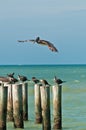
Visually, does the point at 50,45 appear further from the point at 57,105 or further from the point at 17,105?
the point at 17,105

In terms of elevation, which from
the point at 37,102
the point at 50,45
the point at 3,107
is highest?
the point at 50,45

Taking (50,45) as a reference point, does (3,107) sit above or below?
below

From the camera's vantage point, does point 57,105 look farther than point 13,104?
No

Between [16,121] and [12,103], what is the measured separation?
1392mm

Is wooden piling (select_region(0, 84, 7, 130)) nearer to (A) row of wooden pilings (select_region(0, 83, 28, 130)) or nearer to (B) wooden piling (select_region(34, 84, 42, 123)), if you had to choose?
(A) row of wooden pilings (select_region(0, 83, 28, 130))

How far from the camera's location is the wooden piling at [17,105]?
23.0m

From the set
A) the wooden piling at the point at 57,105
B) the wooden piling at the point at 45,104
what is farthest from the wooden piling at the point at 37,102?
the wooden piling at the point at 45,104

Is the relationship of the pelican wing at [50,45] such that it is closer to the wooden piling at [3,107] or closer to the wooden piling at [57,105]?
the wooden piling at [3,107]

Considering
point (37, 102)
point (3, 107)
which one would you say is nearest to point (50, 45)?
point (3, 107)

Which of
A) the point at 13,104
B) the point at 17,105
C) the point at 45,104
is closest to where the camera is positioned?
the point at 45,104

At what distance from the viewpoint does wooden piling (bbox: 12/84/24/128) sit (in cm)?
2300

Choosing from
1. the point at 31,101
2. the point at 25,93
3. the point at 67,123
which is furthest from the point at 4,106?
the point at 31,101

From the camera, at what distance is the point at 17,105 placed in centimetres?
2336

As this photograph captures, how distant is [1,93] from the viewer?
21844mm
